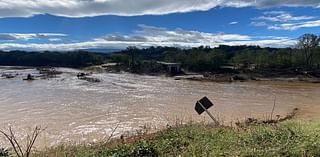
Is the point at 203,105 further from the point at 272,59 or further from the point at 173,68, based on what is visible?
the point at 272,59

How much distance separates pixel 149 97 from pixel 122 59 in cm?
4653

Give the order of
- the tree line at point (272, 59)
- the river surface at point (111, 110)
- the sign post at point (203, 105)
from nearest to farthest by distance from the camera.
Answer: the sign post at point (203, 105)
the river surface at point (111, 110)
the tree line at point (272, 59)

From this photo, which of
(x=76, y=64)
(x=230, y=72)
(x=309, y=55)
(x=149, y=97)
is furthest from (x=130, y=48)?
(x=149, y=97)

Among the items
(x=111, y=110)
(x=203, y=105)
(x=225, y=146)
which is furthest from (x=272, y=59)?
(x=225, y=146)

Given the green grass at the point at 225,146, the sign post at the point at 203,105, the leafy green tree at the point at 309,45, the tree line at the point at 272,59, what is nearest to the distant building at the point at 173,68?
the tree line at the point at 272,59

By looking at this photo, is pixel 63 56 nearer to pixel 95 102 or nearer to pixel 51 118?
pixel 95 102

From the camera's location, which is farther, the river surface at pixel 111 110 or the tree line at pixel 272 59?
the tree line at pixel 272 59

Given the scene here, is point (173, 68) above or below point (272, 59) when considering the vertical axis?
below

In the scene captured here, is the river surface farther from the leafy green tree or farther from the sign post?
the leafy green tree

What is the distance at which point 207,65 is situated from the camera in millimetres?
62344

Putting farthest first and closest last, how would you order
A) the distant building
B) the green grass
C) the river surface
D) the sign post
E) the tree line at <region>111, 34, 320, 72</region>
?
the distant building
the tree line at <region>111, 34, 320, 72</region>
the river surface
the sign post
the green grass

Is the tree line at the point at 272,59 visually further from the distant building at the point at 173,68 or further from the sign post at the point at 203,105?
the sign post at the point at 203,105

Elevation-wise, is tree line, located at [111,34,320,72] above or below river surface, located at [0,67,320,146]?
above

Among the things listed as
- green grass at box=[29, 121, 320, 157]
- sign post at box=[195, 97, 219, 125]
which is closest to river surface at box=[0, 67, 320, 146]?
sign post at box=[195, 97, 219, 125]
